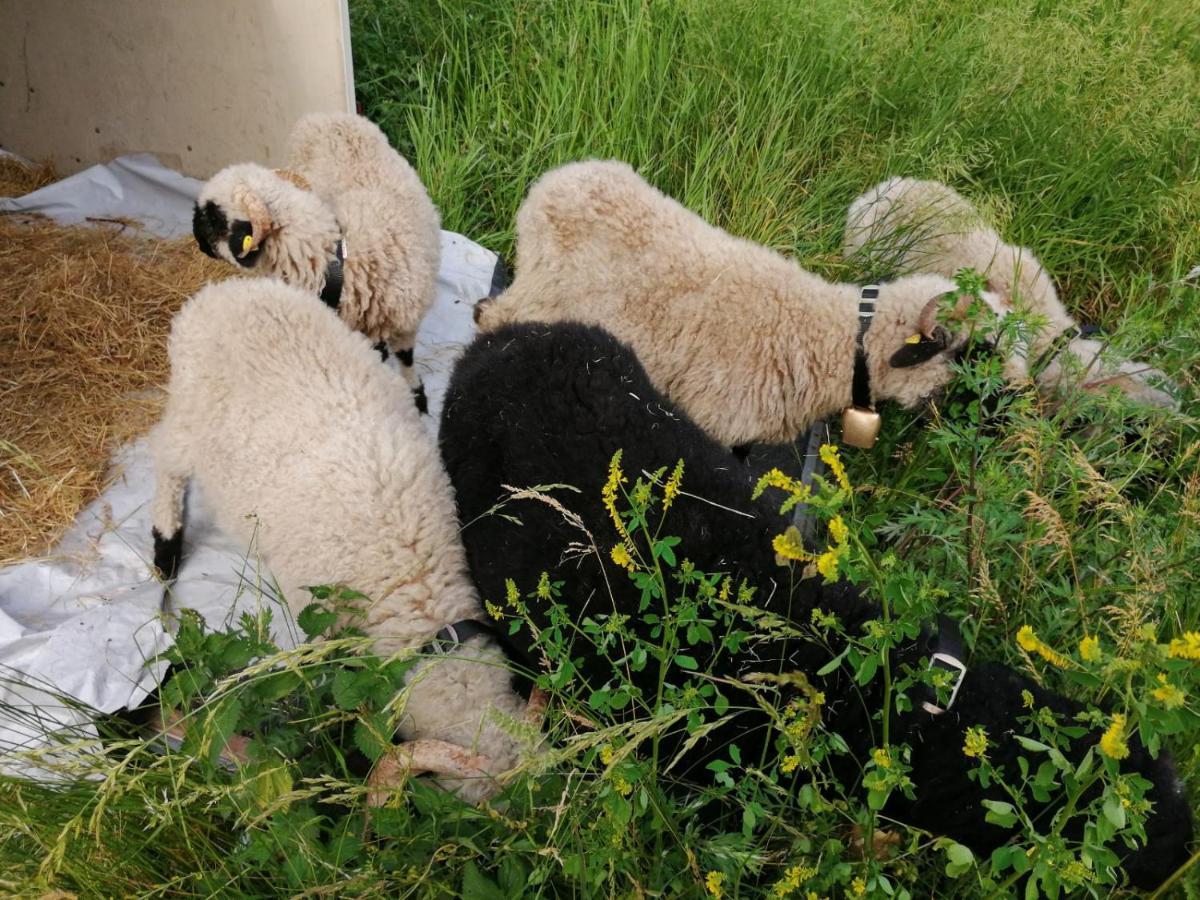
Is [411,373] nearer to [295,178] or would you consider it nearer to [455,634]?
[295,178]

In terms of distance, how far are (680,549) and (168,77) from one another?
433cm

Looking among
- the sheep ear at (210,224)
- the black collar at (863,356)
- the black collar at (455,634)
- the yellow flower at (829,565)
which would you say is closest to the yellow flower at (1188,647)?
the yellow flower at (829,565)

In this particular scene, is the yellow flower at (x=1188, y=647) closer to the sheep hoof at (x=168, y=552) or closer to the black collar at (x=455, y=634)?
the black collar at (x=455, y=634)

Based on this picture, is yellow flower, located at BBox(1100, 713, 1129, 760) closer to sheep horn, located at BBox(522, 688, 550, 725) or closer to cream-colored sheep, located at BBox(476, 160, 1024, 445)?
sheep horn, located at BBox(522, 688, 550, 725)

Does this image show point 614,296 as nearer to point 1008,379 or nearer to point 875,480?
point 875,480

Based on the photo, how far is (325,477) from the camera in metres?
2.69

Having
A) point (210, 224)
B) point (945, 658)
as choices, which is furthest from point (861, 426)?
point (210, 224)

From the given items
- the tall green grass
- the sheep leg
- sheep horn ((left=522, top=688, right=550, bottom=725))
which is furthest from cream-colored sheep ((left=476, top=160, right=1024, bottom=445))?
sheep horn ((left=522, top=688, right=550, bottom=725))

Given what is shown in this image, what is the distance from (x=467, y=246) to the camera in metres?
4.68

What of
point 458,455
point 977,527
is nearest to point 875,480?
point 977,527

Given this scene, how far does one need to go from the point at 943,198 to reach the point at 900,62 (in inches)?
44.4

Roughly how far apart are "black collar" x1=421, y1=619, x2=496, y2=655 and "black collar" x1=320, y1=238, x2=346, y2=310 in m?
1.80

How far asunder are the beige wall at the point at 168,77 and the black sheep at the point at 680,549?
7.51 ft

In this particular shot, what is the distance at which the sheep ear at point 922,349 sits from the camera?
10.7 ft
